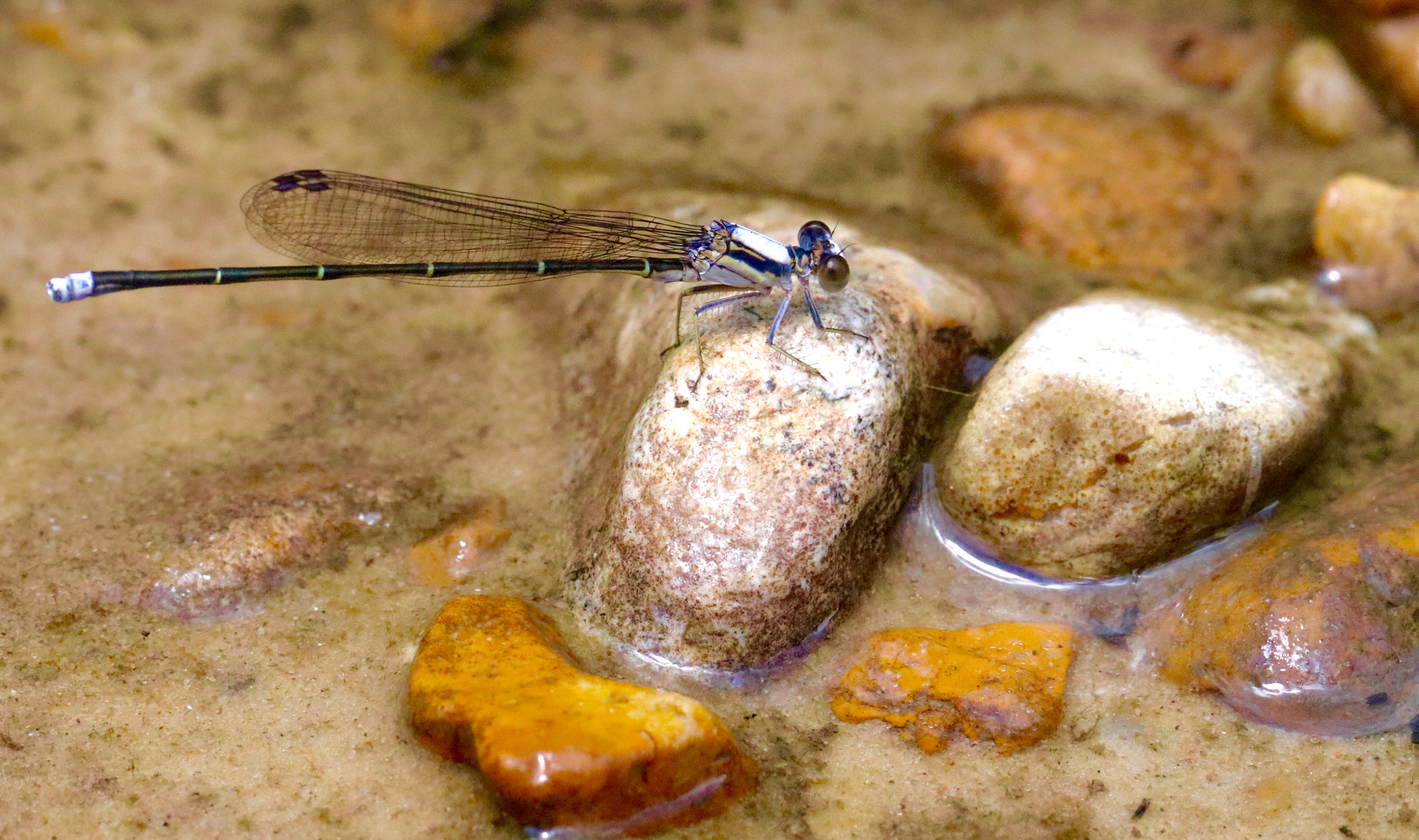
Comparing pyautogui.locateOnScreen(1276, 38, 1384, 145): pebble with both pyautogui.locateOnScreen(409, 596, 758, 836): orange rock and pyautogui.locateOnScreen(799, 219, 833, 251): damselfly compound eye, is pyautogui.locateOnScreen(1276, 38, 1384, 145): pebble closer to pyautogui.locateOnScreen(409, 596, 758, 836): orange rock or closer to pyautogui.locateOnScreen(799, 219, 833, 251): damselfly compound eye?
pyautogui.locateOnScreen(799, 219, 833, 251): damselfly compound eye

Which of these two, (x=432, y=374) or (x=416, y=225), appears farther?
(x=432, y=374)

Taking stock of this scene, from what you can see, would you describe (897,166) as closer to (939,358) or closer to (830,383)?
(939,358)

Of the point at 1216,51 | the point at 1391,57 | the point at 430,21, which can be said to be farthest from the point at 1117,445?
the point at 430,21

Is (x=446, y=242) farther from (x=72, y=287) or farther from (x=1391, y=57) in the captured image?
(x=1391, y=57)

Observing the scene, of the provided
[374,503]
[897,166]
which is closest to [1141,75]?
[897,166]

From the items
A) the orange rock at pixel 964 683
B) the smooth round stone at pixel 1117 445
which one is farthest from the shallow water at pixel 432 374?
the smooth round stone at pixel 1117 445

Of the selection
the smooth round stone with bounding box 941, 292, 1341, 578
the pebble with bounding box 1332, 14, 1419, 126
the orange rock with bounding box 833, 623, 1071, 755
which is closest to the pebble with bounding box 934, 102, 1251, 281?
the pebble with bounding box 1332, 14, 1419, 126

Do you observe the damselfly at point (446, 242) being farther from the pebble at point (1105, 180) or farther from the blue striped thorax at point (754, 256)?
the pebble at point (1105, 180)
